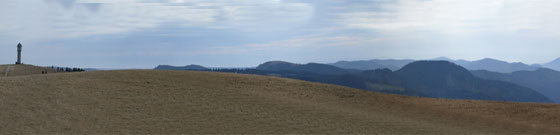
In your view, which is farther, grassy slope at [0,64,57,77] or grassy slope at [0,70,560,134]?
grassy slope at [0,64,57,77]

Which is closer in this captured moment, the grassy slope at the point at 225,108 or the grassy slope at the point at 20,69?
the grassy slope at the point at 225,108

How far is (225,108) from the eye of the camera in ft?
106

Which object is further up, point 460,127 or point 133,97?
point 133,97

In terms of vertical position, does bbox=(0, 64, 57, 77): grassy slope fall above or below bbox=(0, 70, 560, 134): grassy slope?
above

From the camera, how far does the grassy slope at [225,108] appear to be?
27.3m

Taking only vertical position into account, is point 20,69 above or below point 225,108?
above

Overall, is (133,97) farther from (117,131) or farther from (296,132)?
(296,132)

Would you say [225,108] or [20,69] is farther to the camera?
[20,69]

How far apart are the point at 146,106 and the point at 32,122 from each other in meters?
7.67

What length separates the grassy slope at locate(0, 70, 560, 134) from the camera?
27.3 m

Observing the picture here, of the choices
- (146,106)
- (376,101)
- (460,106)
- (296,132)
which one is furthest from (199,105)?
(460,106)

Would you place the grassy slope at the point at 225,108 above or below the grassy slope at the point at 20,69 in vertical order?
below

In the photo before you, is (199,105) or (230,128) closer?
(230,128)

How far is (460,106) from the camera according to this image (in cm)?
4278
